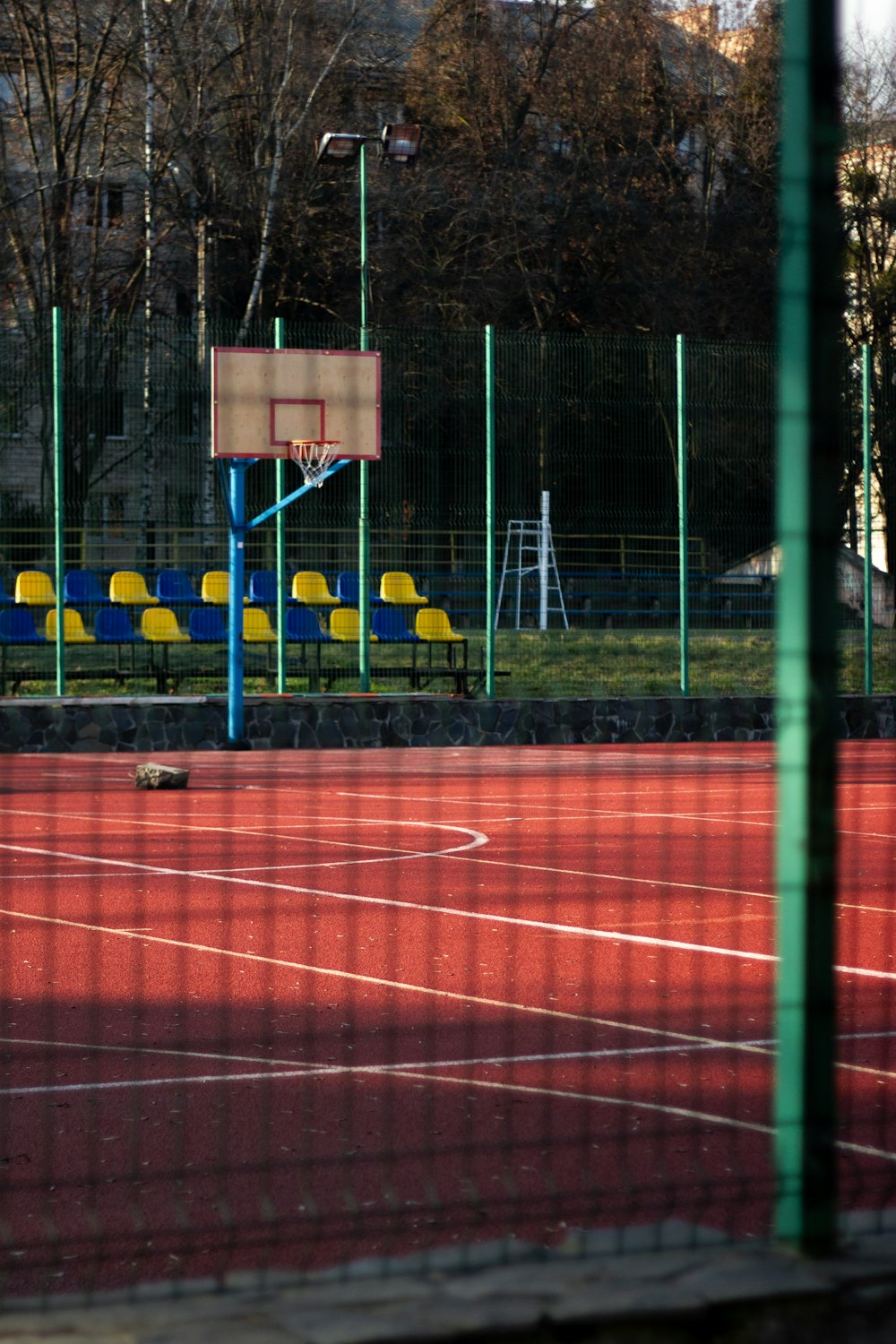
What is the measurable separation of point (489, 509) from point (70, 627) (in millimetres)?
4419

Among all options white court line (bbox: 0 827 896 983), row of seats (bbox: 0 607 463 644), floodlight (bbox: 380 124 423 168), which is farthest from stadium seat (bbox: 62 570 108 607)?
white court line (bbox: 0 827 896 983)

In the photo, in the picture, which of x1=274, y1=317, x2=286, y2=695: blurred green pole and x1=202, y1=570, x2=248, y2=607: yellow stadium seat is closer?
x1=274, y1=317, x2=286, y2=695: blurred green pole

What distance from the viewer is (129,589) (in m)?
19.5

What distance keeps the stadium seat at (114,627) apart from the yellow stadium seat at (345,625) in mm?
1976

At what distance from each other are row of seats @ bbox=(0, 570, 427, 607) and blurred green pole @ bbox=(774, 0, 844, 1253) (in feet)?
53.2

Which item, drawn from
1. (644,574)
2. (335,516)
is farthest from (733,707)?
(335,516)

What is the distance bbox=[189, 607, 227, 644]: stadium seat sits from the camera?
62.6ft

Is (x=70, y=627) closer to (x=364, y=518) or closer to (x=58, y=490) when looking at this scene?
(x=58, y=490)

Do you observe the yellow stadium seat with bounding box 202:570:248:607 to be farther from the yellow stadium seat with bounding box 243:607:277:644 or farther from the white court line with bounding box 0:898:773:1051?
the white court line with bounding box 0:898:773:1051

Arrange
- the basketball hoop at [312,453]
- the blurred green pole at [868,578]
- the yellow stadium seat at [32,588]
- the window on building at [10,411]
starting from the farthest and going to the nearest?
the blurred green pole at [868,578] < the window on building at [10,411] < the yellow stadium seat at [32,588] < the basketball hoop at [312,453]

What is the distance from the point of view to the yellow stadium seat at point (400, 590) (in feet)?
63.7

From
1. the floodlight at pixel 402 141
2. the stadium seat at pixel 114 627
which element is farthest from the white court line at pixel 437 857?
the floodlight at pixel 402 141

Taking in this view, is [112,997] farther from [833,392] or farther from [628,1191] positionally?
[833,392]

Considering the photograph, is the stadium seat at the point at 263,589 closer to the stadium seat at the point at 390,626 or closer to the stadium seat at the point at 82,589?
the stadium seat at the point at 390,626
